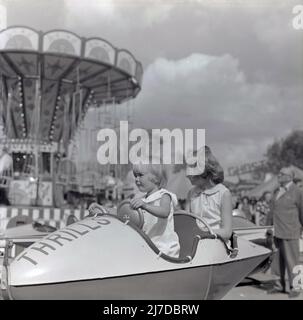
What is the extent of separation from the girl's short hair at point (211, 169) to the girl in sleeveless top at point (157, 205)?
32 centimetres

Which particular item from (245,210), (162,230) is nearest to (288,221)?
(162,230)

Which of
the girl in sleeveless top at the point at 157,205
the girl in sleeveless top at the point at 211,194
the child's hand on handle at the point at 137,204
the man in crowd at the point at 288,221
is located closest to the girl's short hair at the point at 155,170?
the girl in sleeveless top at the point at 157,205

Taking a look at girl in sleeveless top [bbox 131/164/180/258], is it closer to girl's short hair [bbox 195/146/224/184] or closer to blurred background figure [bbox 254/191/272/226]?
girl's short hair [bbox 195/146/224/184]

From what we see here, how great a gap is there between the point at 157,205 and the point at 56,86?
11755mm

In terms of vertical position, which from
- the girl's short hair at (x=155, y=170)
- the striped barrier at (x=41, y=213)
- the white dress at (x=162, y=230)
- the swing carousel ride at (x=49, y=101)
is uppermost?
the swing carousel ride at (x=49, y=101)

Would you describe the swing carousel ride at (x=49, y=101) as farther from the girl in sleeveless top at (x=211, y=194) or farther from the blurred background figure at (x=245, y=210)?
the girl in sleeveless top at (x=211, y=194)

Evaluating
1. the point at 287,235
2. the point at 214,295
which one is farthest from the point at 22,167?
the point at 214,295

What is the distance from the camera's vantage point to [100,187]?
1097cm

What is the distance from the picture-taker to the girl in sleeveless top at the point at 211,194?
2.26m

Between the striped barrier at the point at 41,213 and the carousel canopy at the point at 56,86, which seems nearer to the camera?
the striped barrier at the point at 41,213

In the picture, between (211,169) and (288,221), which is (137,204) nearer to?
(211,169)

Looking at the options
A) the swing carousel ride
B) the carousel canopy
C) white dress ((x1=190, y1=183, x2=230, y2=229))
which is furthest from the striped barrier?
white dress ((x1=190, y1=183, x2=230, y2=229))

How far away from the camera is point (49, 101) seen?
13.7 metres

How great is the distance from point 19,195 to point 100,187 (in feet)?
6.08
